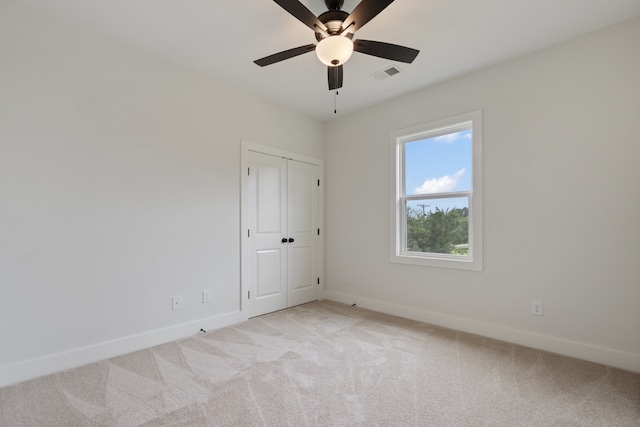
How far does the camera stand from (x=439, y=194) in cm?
334

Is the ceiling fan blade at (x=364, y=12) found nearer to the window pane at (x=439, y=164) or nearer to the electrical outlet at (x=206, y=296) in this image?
the window pane at (x=439, y=164)

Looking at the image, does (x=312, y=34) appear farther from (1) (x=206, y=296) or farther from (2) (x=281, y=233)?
(1) (x=206, y=296)

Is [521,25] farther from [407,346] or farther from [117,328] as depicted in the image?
[117,328]

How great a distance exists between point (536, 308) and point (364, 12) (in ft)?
9.24

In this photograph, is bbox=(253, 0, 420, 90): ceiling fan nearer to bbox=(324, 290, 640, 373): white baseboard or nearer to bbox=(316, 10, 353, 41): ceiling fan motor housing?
bbox=(316, 10, 353, 41): ceiling fan motor housing

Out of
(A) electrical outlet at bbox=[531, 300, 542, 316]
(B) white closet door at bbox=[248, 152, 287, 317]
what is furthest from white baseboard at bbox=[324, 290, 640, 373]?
(B) white closet door at bbox=[248, 152, 287, 317]

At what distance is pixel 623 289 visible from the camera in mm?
2291

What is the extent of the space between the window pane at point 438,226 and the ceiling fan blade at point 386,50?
1.75m

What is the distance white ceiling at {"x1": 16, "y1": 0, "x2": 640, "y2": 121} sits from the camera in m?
2.13

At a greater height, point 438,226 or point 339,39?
point 339,39

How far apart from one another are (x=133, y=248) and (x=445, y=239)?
10.4 feet

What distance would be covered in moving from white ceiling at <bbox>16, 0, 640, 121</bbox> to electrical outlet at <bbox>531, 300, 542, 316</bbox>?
90.1 inches

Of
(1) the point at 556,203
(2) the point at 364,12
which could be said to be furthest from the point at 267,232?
(1) the point at 556,203

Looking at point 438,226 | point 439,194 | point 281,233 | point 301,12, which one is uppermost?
point 301,12
